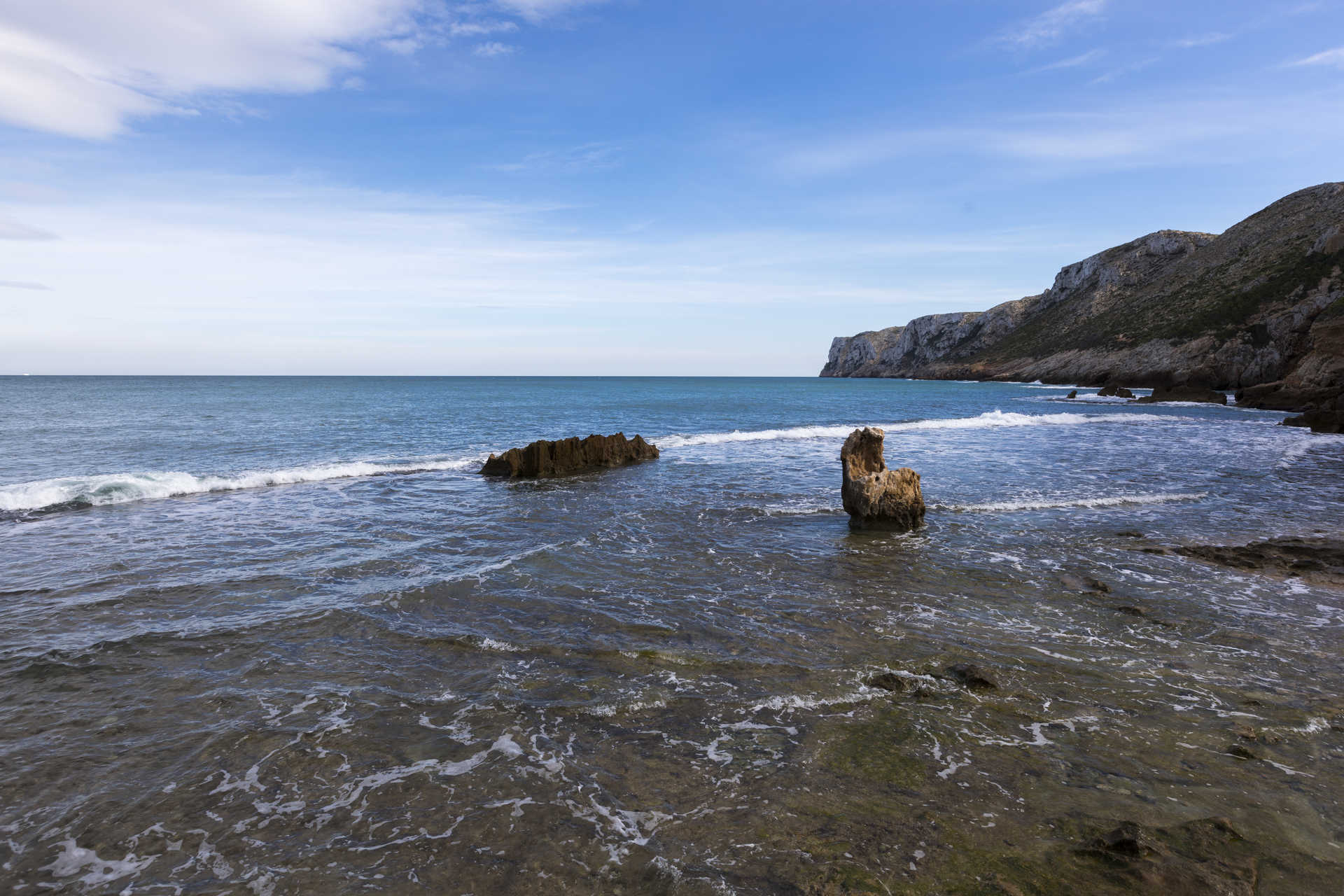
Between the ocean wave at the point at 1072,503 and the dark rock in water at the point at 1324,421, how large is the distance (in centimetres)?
2262

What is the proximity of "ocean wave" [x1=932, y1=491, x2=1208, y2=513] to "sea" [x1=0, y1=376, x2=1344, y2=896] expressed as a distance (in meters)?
0.21

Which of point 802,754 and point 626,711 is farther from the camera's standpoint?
point 626,711

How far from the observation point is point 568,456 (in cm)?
2288

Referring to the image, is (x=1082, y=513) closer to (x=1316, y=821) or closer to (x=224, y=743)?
(x=1316, y=821)

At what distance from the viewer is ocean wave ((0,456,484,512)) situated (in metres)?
16.7

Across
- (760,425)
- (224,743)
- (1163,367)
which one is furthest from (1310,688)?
(1163,367)

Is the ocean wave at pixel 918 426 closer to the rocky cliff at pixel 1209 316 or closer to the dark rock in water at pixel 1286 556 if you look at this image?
the rocky cliff at pixel 1209 316

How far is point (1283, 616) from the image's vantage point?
8.41 m

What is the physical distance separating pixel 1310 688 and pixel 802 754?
547cm

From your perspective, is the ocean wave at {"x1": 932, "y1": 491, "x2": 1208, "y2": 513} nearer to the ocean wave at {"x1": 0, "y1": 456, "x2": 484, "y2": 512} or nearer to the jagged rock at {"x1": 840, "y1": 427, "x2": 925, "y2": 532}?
the jagged rock at {"x1": 840, "y1": 427, "x2": 925, "y2": 532}

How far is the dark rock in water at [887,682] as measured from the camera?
6508 millimetres

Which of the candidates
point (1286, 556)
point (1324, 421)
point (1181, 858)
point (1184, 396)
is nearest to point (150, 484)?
point (1181, 858)

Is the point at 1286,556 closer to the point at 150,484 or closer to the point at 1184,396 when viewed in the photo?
the point at 150,484

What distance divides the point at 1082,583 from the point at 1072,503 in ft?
24.1
